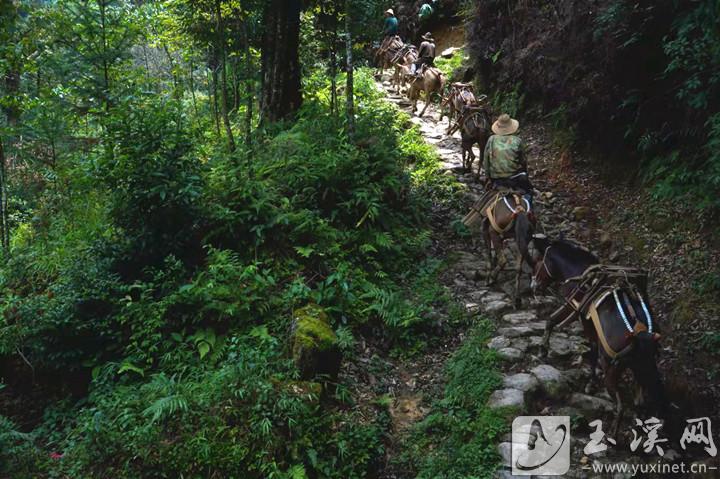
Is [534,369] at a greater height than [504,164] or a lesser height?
lesser

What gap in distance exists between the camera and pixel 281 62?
12.2m

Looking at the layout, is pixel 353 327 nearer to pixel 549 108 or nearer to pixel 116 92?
pixel 116 92

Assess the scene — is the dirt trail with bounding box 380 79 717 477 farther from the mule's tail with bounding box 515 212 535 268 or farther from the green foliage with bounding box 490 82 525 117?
the green foliage with bounding box 490 82 525 117

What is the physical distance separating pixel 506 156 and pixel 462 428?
15.8ft

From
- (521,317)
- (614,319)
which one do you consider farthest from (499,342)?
(614,319)

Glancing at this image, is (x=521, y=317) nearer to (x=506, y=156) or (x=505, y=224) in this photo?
(x=505, y=224)

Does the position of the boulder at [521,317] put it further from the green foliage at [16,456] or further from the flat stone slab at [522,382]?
the green foliage at [16,456]

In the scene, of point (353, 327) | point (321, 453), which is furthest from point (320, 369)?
point (353, 327)

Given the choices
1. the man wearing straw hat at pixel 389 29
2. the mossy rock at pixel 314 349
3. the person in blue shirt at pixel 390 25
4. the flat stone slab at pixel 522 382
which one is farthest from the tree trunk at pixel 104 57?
the person in blue shirt at pixel 390 25

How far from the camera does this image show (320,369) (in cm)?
597

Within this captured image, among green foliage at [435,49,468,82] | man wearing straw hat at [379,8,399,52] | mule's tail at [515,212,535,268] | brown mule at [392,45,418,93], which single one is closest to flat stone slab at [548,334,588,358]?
mule's tail at [515,212,535,268]

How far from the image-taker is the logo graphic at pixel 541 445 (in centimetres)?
497

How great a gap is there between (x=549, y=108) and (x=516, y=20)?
11.5 feet

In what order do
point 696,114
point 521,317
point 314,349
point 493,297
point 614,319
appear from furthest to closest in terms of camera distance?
point 696,114 → point 493,297 → point 521,317 → point 314,349 → point 614,319
